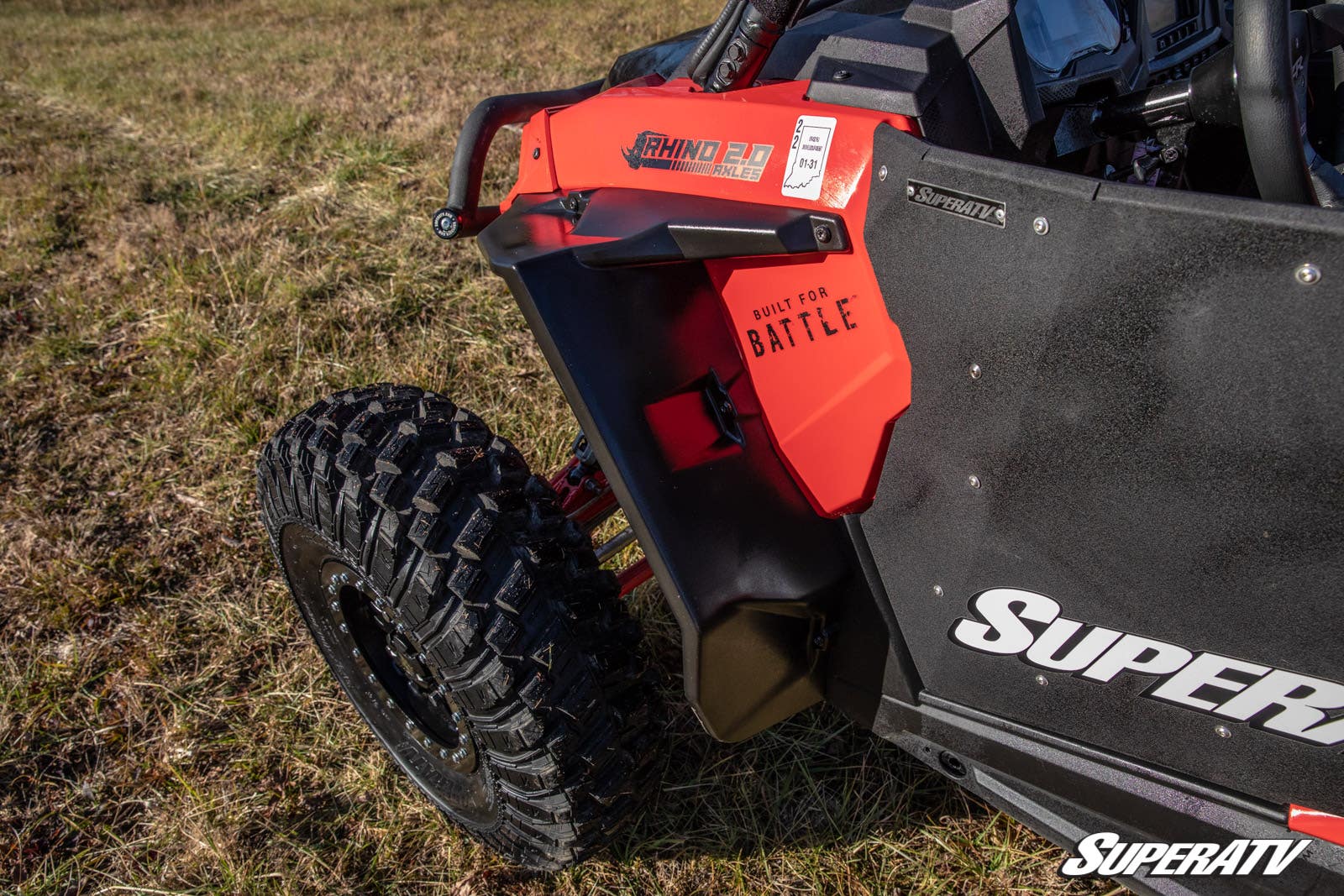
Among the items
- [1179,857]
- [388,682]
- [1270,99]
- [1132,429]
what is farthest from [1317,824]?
[388,682]

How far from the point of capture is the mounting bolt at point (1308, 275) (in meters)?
0.94

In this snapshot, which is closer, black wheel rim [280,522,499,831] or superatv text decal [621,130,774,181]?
superatv text decal [621,130,774,181]

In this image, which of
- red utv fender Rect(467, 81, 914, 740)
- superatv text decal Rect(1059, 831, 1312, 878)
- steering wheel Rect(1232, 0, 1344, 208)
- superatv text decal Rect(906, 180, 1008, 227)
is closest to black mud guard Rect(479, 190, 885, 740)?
red utv fender Rect(467, 81, 914, 740)

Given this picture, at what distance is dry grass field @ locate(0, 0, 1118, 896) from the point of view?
196cm

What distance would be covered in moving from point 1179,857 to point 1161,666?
32cm

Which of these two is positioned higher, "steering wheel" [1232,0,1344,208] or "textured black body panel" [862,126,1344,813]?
"steering wheel" [1232,0,1344,208]

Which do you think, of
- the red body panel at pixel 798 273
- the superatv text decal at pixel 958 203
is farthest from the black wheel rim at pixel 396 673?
the superatv text decal at pixel 958 203

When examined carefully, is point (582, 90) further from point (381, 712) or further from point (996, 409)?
point (381, 712)

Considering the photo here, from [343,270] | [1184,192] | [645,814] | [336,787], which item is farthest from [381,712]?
[343,270]

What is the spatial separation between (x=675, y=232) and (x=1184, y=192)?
65cm

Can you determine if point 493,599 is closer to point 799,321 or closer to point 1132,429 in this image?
point 799,321

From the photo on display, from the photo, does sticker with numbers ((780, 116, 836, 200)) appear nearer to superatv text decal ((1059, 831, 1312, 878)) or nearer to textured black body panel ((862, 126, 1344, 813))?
textured black body panel ((862, 126, 1344, 813))

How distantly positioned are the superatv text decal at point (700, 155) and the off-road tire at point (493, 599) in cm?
50

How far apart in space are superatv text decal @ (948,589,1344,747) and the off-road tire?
55 centimetres
